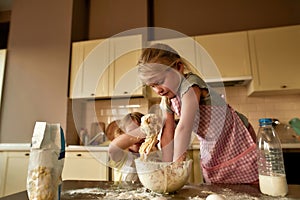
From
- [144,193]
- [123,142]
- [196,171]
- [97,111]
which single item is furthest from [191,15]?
[144,193]

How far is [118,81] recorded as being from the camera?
212 centimetres

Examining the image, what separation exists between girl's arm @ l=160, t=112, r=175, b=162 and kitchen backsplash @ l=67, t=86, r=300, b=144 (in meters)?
1.04

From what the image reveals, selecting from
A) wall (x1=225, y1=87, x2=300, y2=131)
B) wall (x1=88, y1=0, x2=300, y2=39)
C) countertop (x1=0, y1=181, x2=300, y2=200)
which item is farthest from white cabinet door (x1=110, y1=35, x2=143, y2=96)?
countertop (x1=0, y1=181, x2=300, y2=200)

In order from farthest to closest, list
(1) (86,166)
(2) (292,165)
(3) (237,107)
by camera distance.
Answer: (3) (237,107) < (1) (86,166) < (2) (292,165)

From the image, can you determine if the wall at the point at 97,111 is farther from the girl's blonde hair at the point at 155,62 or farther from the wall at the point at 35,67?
the girl's blonde hair at the point at 155,62

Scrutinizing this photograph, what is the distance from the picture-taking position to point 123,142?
0.85 meters

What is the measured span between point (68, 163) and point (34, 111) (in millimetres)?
741

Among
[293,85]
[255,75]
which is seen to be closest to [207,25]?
[255,75]

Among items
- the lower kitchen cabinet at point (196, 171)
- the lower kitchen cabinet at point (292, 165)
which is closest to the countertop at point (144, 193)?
the lower kitchen cabinet at point (196, 171)

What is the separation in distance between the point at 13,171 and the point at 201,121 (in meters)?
1.85

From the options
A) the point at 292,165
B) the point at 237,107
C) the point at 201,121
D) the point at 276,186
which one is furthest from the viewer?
the point at 237,107

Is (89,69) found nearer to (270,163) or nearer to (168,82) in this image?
(168,82)

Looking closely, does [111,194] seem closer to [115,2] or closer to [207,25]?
[207,25]

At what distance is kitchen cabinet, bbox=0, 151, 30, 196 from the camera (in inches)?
73.5
